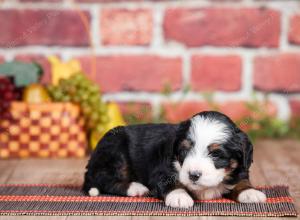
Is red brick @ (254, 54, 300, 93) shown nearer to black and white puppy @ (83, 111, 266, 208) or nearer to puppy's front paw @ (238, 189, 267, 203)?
black and white puppy @ (83, 111, 266, 208)

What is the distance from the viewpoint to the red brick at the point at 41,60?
13.6 feet

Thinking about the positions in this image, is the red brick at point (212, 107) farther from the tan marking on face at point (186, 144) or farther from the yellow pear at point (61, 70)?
the tan marking on face at point (186, 144)

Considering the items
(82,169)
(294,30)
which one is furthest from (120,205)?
(294,30)

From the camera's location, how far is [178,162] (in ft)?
8.17

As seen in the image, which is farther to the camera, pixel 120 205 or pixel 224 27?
pixel 224 27

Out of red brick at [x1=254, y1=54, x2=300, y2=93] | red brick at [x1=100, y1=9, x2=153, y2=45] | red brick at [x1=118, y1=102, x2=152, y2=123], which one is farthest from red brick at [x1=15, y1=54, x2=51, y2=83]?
red brick at [x1=254, y1=54, x2=300, y2=93]

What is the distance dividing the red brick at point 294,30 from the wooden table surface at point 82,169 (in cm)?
73

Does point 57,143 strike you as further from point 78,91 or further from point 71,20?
point 71,20

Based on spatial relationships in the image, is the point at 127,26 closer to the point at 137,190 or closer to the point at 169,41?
the point at 169,41

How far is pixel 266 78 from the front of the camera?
417 cm

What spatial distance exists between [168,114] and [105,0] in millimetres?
840

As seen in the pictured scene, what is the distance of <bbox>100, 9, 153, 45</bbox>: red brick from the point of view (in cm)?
410

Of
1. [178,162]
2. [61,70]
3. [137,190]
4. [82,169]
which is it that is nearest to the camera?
[178,162]

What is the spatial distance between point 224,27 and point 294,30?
0.45m
